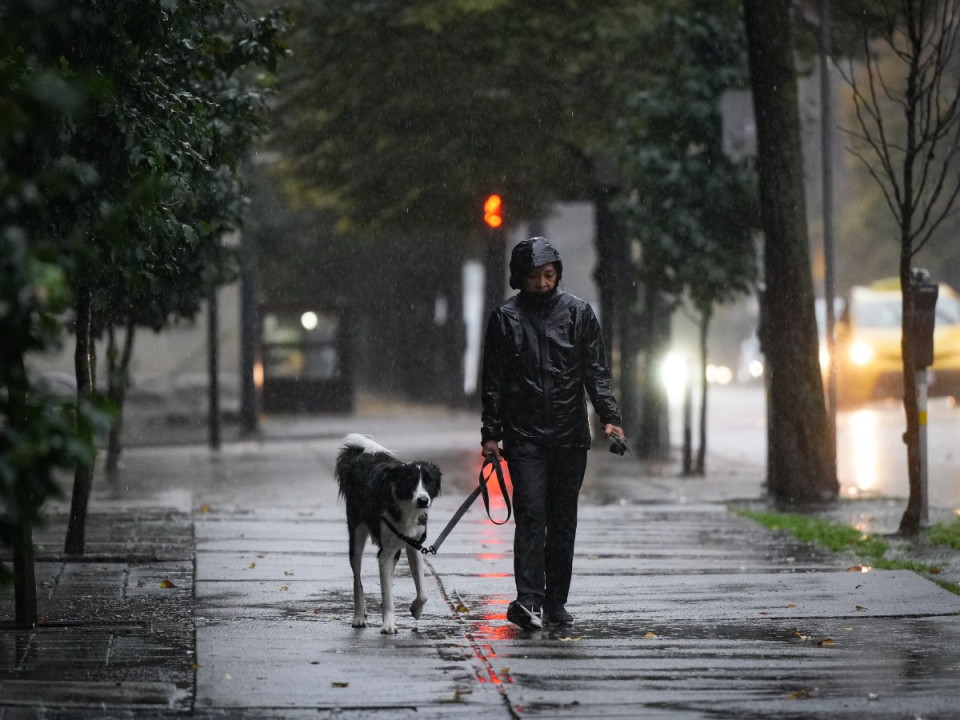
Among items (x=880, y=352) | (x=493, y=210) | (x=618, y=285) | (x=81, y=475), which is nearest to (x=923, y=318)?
(x=81, y=475)

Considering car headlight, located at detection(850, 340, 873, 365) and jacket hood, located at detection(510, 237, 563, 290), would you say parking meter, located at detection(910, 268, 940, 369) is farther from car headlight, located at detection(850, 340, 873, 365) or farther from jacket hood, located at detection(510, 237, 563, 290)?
car headlight, located at detection(850, 340, 873, 365)

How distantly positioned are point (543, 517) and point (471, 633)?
2.38 ft

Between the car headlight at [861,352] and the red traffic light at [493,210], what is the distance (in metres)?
12.2

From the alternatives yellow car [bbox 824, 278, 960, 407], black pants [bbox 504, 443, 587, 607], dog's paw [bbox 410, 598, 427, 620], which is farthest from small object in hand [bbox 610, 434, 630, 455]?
yellow car [bbox 824, 278, 960, 407]

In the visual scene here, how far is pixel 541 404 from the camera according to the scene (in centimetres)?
853

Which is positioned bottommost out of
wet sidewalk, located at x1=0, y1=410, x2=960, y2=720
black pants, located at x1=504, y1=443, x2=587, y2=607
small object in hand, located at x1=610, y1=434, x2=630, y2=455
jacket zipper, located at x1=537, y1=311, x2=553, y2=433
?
wet sidewalk, located at x1=0, y1=410, x2=960, y2=720

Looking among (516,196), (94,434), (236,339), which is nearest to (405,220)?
(516,196)

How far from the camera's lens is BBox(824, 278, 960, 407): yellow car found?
98.3 feet

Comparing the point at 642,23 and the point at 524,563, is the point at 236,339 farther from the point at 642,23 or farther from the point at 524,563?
the point at 524,563

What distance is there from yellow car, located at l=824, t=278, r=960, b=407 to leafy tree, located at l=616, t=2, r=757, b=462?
11.3 m

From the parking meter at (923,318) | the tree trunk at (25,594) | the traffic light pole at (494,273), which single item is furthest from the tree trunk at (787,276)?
the traffic light pole at (494,273)

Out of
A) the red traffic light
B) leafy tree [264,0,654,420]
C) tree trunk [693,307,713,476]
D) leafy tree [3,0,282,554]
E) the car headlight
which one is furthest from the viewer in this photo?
the car headlight

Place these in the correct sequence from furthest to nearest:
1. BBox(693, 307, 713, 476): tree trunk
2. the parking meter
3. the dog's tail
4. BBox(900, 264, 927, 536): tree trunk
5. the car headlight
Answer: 1. the car headlight
2. BBox(693, 307, 713, 476): tree trunk
3. the parking meter
4. BBox(900, 264, 927, 536): tree trunk
5. the dog's tail

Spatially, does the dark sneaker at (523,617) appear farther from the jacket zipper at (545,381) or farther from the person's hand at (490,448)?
the jacket zipper at (545,381)
